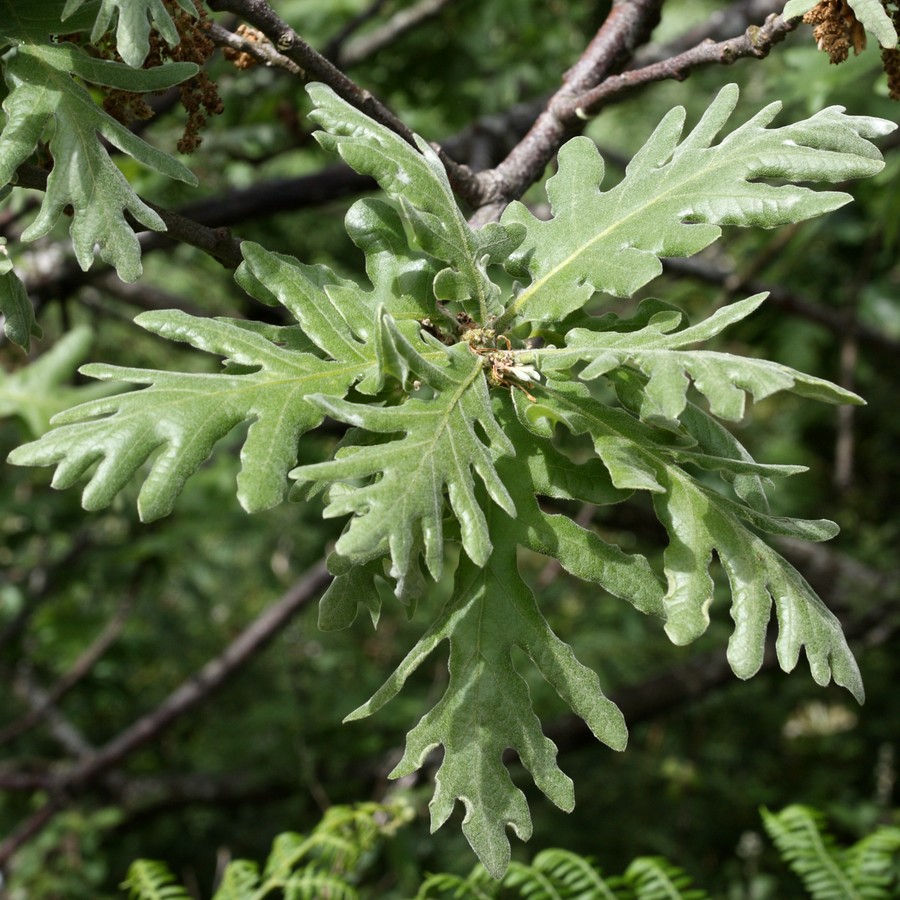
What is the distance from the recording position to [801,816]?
1.88 meters

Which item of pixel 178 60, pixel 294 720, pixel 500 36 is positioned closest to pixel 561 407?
pixel 178 60

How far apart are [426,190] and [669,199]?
0.27 metres

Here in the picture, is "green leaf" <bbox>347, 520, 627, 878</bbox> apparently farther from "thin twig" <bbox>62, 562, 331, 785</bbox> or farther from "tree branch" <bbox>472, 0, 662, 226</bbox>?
"thin twig" <bbox>62, 562, 331, 785</bbox>

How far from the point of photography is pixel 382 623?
4.68 metres

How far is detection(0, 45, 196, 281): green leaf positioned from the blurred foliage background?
1393mm

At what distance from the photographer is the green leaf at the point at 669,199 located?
1155 mm

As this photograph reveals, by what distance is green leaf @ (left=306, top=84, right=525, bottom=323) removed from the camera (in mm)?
1144

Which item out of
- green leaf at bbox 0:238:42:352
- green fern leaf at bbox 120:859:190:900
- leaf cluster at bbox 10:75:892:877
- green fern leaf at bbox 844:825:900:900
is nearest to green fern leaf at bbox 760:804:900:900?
green fern leaf at bbox 844:825:900:900

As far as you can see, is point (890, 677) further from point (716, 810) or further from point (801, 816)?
point (801, 816)

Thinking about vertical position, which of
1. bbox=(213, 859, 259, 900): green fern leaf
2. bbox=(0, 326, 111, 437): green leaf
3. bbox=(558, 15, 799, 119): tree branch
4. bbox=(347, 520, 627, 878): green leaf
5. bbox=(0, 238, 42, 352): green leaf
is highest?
bbox=(0, 238, 42, 352): green leaf

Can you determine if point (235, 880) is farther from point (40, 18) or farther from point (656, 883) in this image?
point (40, 18)

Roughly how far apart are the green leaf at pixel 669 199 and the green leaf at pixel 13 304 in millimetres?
533

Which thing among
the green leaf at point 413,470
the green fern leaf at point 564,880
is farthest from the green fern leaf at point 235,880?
the green leaf at point 413,470

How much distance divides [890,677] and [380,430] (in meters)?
4.36
